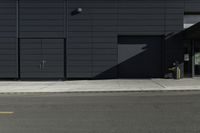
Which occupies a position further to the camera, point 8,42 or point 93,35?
point 8,42

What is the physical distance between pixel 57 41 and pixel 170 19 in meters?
8.53

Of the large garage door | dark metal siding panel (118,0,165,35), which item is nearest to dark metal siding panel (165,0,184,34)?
dark metal siding panel (118,0,165,35)

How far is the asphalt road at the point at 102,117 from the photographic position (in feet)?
22.5

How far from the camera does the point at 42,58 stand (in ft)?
70.1

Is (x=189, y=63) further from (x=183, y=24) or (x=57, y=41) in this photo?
(x=57, y=41)

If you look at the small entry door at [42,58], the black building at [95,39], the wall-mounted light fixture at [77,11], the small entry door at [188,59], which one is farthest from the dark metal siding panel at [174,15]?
the small entry door at [42,58]

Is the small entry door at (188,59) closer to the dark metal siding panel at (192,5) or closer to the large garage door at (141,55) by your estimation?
the large garage door at (141,55)

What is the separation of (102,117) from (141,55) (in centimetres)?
1382

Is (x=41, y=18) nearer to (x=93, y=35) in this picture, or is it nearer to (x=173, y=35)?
(x=93, y=35)

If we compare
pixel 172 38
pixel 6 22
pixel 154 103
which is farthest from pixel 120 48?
pixel 154 103

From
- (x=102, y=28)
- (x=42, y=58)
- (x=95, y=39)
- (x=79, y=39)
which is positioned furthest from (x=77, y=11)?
(x=42, y=58)

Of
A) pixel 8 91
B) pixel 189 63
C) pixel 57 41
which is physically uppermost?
pixel 57 41

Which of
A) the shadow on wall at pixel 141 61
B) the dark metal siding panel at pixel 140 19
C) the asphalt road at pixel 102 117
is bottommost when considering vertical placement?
the asphalt road at pixel 102 117

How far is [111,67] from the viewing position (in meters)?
21.2
